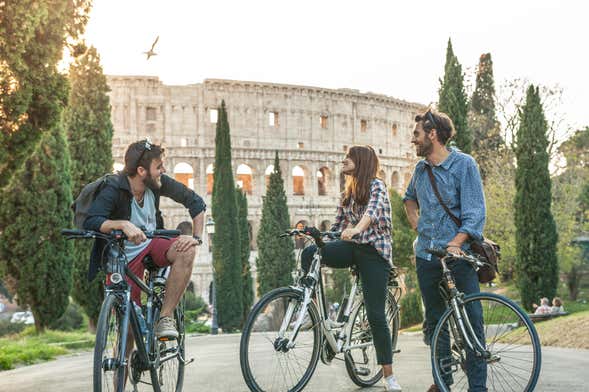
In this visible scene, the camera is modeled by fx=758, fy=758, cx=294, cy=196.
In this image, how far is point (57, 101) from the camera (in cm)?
1212

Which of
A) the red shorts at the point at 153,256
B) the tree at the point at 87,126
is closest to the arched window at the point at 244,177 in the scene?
the tree at the point at 87,126

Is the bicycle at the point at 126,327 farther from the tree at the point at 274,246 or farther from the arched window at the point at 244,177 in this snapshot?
the arched window at the point at 244,177

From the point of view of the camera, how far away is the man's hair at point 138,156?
4.68m

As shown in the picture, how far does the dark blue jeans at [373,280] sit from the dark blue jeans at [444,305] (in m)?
0.41

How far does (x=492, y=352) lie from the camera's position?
466 cm

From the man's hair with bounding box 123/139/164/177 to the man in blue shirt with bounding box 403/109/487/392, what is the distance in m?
1.66

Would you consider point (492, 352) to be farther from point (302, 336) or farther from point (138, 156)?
point (138, 156)

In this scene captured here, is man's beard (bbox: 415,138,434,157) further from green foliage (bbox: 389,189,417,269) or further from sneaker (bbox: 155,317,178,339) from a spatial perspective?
green foliage (bbox: 389,189,417,269)

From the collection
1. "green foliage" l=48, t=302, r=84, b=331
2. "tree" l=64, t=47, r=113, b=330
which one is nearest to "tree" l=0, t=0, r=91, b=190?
"tree" l=64, t=47, r=113, b=330

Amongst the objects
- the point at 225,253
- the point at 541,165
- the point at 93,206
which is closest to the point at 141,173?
the point at 93,206

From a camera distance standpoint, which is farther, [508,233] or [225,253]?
[225,253]

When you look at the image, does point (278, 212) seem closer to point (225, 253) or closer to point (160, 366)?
point (225, 253)

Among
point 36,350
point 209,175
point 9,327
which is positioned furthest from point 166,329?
point 209,175

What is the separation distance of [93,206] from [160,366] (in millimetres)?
1086
